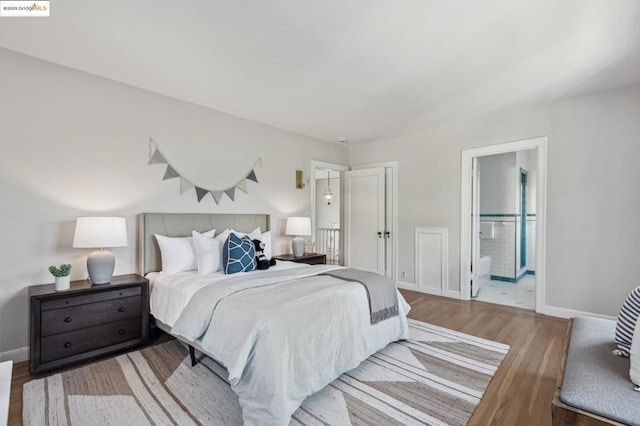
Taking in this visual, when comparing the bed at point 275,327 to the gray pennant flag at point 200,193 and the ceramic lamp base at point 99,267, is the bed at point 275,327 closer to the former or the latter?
the ceramic lamp base at point 99,267

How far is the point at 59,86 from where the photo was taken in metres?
2.70

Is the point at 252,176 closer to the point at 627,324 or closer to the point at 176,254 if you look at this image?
the point at 176,254

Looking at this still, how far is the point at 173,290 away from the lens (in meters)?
2.56

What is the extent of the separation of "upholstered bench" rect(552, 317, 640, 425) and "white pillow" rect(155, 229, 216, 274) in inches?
119

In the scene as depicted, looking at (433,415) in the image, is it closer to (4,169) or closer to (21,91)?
(4,169)

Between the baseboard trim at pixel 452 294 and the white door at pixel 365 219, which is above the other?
the white door at pixel 365 219

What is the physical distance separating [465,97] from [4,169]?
177 inches

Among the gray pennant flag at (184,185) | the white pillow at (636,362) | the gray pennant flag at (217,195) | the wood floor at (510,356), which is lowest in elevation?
the wood floor at (510,356)

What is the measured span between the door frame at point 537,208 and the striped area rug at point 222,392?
154 cm

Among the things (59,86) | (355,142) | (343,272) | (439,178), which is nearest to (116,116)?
(59,86)

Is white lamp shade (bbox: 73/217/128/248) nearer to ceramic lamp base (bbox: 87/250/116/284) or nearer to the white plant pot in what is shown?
ceramic lamp base (bbox: 87/250/116/284)

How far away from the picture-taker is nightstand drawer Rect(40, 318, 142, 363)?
7.51 feet

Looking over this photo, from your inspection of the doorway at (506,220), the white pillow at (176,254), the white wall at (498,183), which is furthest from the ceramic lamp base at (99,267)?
the white wall at (498,183)

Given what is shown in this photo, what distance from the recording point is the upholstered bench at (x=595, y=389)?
45.3 inches
